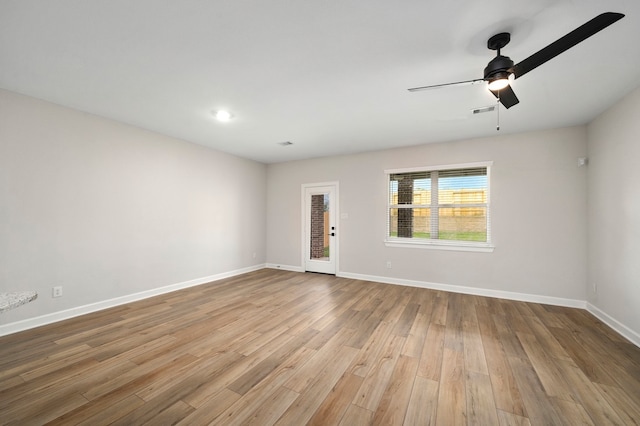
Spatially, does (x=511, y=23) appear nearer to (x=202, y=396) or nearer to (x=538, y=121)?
(x=538, y=121)

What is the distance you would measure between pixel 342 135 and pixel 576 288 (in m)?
4.39

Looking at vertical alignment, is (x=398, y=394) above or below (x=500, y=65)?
below

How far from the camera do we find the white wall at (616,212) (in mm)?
2785

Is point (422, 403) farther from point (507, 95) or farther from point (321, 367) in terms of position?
point (507, 95)

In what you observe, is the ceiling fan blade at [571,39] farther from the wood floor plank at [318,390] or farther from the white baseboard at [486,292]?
the white baseboard at [486,292]

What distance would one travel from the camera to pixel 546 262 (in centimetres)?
399

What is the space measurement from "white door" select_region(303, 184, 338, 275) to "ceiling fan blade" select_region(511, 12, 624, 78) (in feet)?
13.6

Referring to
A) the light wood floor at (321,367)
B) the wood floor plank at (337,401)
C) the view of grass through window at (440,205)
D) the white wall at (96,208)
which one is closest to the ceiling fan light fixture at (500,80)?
the light wood floor at (321,367)

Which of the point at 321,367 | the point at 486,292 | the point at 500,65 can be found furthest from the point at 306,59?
the point at 486,292

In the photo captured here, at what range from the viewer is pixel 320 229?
19.9 feet

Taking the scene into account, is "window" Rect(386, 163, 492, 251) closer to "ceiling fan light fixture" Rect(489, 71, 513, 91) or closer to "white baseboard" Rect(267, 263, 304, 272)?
"white baseboard" Rect(267, 263, 304, 272)

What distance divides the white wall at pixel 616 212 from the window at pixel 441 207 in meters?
1.29

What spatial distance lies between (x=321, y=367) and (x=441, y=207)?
150 inches

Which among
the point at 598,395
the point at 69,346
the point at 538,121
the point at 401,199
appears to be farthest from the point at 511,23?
the point at 69,346
